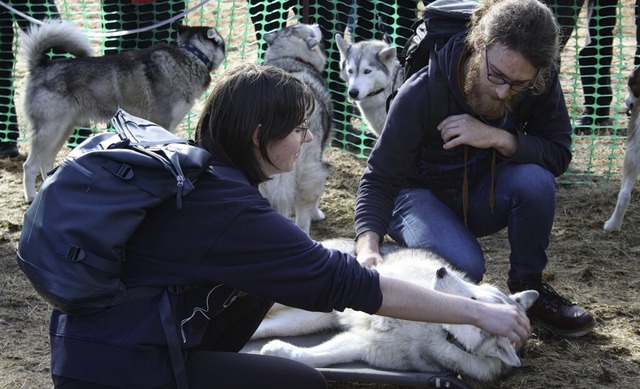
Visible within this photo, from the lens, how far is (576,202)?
5.12 metres

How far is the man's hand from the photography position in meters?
3.00

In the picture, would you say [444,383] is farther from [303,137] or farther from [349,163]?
[349,163]

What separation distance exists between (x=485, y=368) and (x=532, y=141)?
3.08 ft

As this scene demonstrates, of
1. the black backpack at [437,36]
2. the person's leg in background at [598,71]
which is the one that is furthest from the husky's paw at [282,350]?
the person's leg in background at [598,71]

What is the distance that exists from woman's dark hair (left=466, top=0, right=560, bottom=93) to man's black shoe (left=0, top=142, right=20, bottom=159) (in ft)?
14.4

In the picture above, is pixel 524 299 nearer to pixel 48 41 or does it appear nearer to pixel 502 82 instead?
pixel 502 82

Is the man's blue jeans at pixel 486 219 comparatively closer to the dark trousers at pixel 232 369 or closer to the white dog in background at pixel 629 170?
the dark trousers at pixel 232 369

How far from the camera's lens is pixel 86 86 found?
5359 millimetres

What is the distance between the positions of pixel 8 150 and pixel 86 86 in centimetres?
120

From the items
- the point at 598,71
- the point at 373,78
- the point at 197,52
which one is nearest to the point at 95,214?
the point at 373,78

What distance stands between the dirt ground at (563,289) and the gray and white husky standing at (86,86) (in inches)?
18.8

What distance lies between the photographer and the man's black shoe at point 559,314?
10.7ft

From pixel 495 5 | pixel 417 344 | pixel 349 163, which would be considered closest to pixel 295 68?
pixel 349 163

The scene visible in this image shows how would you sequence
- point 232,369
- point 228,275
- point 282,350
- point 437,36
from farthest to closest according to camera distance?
1. point 437,36
2. point 282,350
3. point 232,369
4. point 228,275
